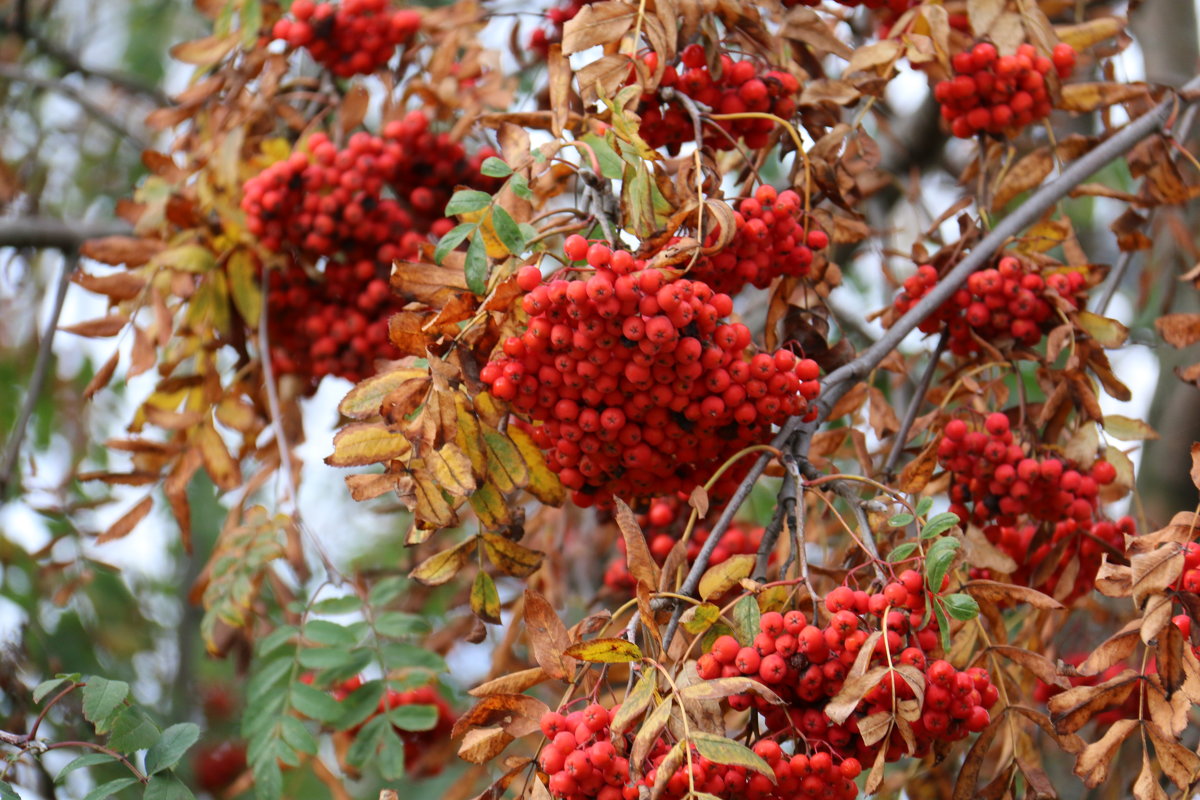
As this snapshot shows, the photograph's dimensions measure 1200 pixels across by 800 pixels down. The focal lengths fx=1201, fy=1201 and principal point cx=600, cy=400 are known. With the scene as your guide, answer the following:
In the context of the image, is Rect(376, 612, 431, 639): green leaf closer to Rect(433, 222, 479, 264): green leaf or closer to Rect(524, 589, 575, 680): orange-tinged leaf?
Rect(524, 589, 575, 680): orange-tinged leaf

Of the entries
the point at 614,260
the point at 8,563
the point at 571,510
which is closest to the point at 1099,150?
the point at 614,260

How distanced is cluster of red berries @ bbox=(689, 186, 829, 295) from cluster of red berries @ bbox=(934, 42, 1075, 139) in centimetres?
56

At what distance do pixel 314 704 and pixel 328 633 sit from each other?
15cm

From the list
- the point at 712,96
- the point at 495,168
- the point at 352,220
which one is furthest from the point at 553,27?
the point at 495,168

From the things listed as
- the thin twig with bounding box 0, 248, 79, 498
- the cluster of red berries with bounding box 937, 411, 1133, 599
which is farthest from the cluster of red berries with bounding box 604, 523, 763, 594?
the thin twig with bounding box 0, 248, 79, 498

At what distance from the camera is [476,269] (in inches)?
66.4

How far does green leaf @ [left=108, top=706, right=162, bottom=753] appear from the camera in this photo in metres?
1.75

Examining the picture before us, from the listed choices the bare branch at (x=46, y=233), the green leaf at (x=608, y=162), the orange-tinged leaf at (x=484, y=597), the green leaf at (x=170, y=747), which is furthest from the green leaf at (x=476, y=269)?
the bare branch at (x=46, y=233)

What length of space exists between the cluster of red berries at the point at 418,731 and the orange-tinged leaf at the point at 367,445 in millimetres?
994

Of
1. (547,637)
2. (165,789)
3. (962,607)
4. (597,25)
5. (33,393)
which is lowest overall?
(33,393)

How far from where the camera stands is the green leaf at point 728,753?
1.36 metres

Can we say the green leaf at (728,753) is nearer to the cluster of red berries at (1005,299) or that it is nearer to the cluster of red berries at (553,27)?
the cluster of red berries at (1005,299)

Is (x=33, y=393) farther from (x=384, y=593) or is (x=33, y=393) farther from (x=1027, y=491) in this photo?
(x=1027, y=491)

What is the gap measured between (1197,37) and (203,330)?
3.08m
